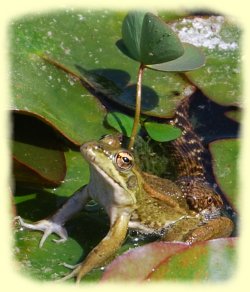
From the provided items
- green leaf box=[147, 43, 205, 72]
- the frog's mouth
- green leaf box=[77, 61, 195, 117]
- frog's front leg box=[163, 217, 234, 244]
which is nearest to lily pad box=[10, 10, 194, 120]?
green leaf box=[77, 61, 195, 117]

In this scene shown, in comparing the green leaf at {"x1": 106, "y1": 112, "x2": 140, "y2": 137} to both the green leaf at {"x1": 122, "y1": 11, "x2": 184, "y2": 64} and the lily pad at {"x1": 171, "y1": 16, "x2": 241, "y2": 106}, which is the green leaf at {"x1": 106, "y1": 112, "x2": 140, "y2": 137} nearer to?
the green leaf at {"x1": 122, "y1": 11, "x2": 184, "y2": 64}

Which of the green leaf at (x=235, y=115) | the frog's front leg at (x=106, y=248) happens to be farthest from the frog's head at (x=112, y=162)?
the green leaf at (x=235, y=115)

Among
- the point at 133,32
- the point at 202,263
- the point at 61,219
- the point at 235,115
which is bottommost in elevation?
the point at 61,219

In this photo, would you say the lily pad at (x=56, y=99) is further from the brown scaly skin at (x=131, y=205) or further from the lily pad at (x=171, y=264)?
the lily pad at (x=171, y=264)

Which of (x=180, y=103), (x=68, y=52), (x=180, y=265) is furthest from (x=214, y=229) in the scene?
(x=68, y=52)

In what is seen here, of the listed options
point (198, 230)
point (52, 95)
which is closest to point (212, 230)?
point (198, 230)

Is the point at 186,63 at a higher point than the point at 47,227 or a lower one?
higher

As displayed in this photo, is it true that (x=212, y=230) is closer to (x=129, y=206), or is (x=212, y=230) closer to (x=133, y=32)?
(x=129, y=206)
